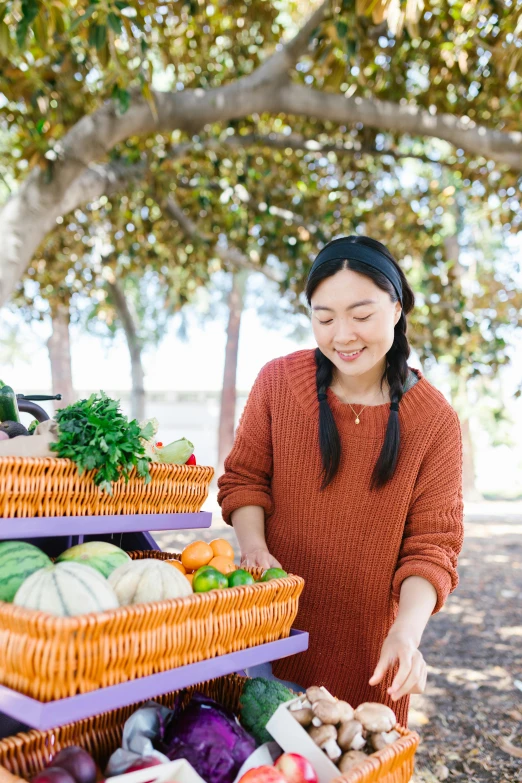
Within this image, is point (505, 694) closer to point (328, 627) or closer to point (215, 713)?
point (328, 627)

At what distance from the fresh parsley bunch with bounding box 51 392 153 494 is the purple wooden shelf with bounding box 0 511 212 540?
0.33ft

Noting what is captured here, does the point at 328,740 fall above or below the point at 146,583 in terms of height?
below

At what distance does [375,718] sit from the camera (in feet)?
5.25

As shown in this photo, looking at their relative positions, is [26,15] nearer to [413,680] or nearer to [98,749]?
[98,749]

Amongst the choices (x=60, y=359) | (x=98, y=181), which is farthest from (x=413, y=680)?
(x=60, y=359)

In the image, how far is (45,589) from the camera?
1403mm

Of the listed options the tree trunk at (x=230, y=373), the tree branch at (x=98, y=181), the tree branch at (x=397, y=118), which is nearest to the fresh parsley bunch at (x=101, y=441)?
the tree branch at (x=98, y=181)

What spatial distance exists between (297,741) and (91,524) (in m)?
0.67

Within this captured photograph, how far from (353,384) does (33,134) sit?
3.57m

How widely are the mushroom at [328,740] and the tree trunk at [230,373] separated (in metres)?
20.7

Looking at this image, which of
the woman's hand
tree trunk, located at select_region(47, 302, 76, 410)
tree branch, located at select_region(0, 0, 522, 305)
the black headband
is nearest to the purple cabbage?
the woman's hand

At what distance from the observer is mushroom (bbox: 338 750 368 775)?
148 cm

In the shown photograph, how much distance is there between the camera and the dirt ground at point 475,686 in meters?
4.23

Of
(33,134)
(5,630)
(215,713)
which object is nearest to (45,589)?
(5,630)
